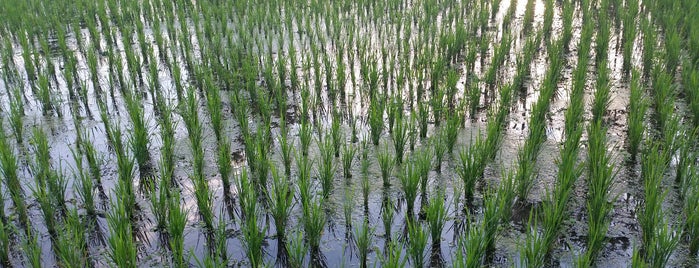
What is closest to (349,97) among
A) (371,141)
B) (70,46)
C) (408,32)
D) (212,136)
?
(371,141)

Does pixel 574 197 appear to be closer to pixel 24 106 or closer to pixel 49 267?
pixel 49 267

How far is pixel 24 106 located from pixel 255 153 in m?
2.17

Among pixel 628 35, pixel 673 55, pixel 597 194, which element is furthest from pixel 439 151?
pixel 628 35

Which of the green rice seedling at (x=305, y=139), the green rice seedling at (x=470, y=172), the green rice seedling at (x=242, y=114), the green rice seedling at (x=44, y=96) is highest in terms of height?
the green rice seedling at (x=44, y=96)

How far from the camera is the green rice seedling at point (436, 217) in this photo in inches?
86.4

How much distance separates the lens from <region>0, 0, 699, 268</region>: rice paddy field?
2270mm

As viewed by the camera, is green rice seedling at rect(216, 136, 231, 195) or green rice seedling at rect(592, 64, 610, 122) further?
green rice seedling at rect(592, 64, 610, 122)

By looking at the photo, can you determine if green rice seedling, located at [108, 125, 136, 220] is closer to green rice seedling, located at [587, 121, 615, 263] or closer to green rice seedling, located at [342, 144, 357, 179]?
green rice seedling, located at [342, 144, 357, 179]

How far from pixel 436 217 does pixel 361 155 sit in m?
0.95

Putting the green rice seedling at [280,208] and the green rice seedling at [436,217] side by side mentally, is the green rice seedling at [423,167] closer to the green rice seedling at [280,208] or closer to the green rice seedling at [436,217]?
the green rice seedling at [436,217]

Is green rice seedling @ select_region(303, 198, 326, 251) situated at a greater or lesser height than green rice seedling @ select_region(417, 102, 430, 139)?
lesser

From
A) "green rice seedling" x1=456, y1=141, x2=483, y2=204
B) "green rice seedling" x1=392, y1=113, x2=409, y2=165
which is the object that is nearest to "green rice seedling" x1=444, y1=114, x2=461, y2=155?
"green rice seedling" x1=392, y1=113, x2=409, y2=165

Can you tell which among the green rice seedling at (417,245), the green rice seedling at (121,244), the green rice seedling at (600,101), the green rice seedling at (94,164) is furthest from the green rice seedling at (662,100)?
the green rice seedling at (94,164)

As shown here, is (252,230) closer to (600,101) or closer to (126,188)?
(126,188)
